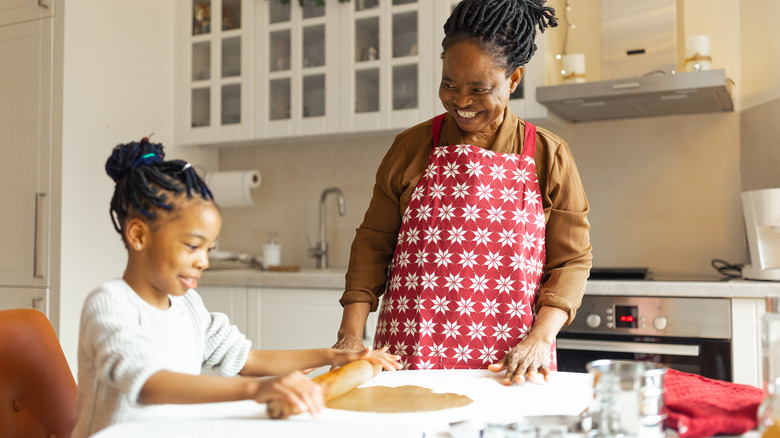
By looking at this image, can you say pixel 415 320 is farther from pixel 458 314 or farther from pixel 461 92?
pixel 461 92

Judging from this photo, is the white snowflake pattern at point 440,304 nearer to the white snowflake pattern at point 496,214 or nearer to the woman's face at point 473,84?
the white snowflake pattern at point 496,214

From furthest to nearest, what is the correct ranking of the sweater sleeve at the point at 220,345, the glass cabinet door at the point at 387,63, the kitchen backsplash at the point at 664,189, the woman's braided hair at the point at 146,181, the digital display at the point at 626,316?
the glass cabinet door at the point at 387,63 → the kitchen backsplash at the point at 664,189 → the digital display at the point at 626,316 → the sweater sleeve at the point at 220,345 → the woman's braided hair at the point at 146,181

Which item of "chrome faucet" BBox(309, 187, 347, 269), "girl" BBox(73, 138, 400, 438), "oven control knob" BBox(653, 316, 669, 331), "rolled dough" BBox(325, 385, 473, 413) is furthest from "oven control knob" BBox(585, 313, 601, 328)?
"girl" BBox(73, 138, 400, 438)

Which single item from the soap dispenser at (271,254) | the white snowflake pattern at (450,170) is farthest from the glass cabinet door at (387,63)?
the white snowflake pattern at (450,170)

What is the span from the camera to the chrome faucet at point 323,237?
3.17m

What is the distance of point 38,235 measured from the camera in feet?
8.85

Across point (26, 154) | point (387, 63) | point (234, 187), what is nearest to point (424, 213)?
point (387, 63)

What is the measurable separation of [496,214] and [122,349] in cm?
81

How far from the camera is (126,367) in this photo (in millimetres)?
779

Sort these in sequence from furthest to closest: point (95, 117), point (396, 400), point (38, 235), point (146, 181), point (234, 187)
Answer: point (234, 187)
point (95, 117)
point (38, 235)
point (396, 400)
point (146, 181)

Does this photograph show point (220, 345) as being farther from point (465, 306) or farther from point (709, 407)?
point (709, 407)

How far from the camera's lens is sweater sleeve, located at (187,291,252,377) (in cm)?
102

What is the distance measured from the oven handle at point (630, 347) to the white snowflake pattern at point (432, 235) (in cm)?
112

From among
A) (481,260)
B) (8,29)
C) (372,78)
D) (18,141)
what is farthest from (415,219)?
(8,29)
